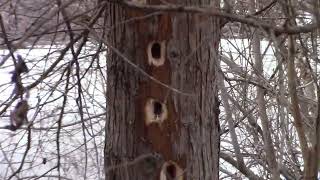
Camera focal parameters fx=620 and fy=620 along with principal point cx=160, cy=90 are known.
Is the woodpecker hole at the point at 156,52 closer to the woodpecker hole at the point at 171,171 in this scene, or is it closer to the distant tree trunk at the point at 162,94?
the distant tree trunk at the point at 162,94

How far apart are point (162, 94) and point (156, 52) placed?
7.9 inches

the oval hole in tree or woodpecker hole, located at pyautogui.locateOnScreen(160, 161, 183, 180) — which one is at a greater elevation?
the oval hole in tree

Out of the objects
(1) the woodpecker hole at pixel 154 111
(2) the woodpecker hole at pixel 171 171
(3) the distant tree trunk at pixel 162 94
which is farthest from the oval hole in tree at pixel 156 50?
(2) the woodpecker hole at pixel 171 171

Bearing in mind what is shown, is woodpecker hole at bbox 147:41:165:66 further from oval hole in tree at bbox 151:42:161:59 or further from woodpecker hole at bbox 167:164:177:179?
woodpecker hole at bbox 167:164:177:179

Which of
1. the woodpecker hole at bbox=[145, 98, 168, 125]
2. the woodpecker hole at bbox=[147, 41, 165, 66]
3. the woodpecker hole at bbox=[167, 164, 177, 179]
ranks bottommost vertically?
the woodpecker hole at bbox=[167, 164, 177, 179]

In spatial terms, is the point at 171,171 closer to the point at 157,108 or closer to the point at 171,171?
the point at 171,171

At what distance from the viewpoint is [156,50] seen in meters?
2.92

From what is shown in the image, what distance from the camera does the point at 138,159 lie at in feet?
9.48

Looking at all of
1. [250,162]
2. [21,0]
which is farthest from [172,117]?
[250,162]

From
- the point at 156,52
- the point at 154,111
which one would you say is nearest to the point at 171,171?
the point at 154,111

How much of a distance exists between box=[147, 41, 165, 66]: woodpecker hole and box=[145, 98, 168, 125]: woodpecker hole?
178 millimetres

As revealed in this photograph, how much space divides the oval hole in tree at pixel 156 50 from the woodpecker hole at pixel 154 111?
205 millimetres

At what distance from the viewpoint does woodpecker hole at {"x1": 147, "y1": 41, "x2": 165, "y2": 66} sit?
288 cm

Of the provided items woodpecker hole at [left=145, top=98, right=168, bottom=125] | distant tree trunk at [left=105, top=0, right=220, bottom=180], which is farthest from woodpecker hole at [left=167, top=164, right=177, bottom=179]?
woodpecker hole at [left=145, top=98, right=168, bottom=125]
